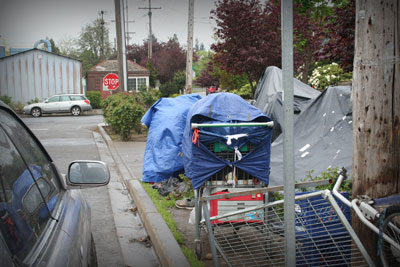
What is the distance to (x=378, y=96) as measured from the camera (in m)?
3.06

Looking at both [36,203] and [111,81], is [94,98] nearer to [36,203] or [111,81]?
[111,81]

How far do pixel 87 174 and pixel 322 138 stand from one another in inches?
214

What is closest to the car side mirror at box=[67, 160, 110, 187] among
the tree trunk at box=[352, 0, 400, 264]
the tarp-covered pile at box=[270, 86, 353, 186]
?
the tree trunk at box=[352, 0, 400, 264]

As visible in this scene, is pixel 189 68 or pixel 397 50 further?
pixel 189 68

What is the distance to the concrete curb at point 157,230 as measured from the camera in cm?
437

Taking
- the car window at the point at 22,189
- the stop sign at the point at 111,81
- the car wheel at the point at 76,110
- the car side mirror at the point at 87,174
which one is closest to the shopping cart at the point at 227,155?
the car side mirror at the point at 87,174

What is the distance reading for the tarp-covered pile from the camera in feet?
22.3

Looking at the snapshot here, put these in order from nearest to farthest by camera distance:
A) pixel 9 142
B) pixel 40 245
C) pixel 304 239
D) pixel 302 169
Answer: pixel 40 245, pixel 9 142, pixel 304 239, pixel 302 169

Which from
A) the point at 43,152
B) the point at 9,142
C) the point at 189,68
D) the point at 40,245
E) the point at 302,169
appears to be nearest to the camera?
the point at 40,245

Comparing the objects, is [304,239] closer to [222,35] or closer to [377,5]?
[377,5]

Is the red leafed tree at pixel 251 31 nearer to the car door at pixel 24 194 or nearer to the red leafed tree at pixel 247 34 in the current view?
the red leafed tree at pixel 247 34

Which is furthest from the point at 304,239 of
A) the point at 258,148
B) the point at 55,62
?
the point at 55,62

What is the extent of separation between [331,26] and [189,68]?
11.8 metres

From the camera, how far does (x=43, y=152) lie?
2.96 m
